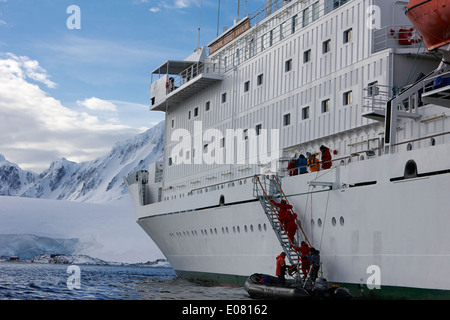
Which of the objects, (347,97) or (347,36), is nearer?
(347,97)

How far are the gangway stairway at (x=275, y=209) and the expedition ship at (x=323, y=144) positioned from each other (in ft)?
0.23

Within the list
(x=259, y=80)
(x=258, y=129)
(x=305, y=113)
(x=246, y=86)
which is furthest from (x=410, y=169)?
(x=246, y=86)

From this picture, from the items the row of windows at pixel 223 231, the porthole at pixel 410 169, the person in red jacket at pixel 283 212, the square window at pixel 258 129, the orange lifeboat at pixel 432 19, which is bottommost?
the row of windows at pixel 223 231

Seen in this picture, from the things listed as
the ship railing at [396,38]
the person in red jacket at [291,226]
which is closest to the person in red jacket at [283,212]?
the person in red jacket at [291,226]

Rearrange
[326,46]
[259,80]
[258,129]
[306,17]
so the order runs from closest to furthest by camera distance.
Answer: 1. [326,46]
2. [306,17]
3. [258,129]
4. [259,80]

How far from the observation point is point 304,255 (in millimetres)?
18812

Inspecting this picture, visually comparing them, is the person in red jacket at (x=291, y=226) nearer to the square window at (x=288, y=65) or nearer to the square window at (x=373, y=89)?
the square window at (x=373, y=89)

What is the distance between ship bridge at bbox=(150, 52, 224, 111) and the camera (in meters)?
30.1

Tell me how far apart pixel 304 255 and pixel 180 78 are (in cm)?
1675

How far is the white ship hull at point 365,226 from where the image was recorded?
15.1m

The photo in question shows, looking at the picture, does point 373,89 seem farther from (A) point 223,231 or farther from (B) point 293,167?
(A) point 223,231

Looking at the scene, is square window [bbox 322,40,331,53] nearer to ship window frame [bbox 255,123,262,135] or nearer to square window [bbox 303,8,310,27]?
square window [bbox 303,8,310,27]
